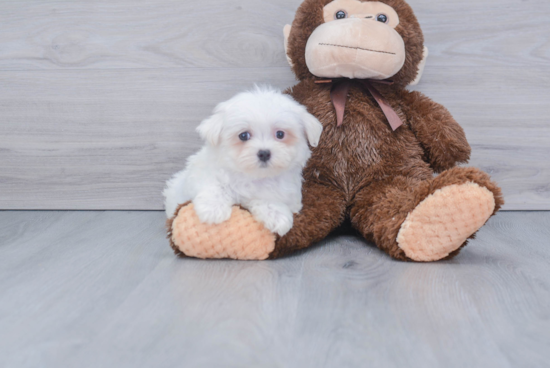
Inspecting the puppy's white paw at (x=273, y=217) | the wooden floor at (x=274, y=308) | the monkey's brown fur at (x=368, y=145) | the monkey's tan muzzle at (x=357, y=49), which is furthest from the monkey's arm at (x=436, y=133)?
the puppy's white paw at (x=273, y=217)

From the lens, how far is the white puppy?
3.29 ft

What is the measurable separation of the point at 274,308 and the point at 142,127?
3.03ft

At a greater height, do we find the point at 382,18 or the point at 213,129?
the point at 382,18

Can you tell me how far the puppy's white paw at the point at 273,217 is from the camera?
1028 mm

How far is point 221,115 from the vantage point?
1028 mm

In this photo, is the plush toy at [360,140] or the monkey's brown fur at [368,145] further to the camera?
the monkey's brown fur at [368,145]

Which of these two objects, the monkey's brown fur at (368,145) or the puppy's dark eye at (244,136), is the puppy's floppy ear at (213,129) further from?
the monkey's brown fur at (368,145)

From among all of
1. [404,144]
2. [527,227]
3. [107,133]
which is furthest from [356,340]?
[107,133]

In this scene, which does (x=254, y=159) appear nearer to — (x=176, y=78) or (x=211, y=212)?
(x=211, y=212)

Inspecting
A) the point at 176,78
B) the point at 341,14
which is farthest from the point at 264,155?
the point at 176,78

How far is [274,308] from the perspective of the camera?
808 millimetres

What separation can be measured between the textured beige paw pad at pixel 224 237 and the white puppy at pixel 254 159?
0.02 meters

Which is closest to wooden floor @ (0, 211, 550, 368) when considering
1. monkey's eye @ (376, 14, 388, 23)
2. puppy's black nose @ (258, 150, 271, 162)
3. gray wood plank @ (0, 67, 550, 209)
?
puppy's black nose @ (258, 150, 271, 162)

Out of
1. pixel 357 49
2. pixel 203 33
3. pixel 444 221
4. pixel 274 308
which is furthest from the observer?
pixel 203 33
